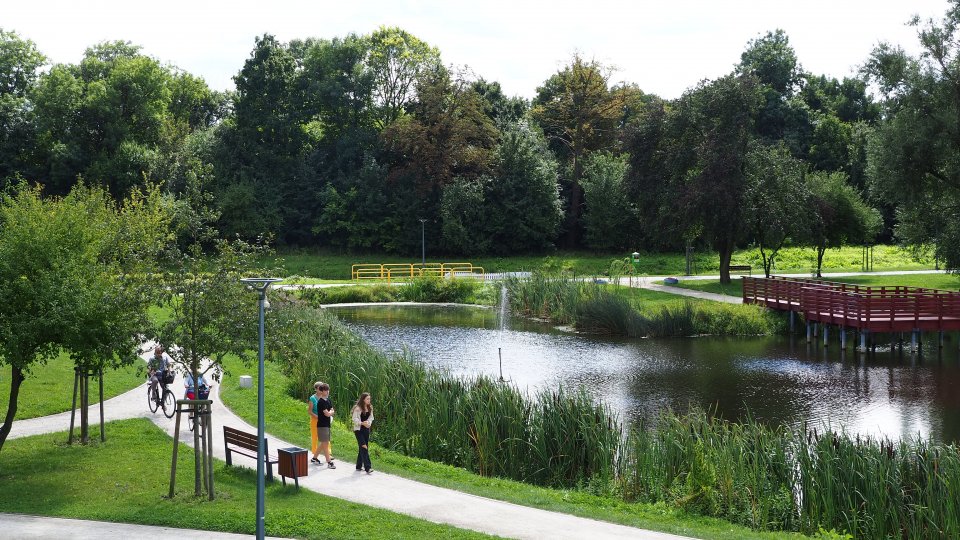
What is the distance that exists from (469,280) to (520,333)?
1360cm

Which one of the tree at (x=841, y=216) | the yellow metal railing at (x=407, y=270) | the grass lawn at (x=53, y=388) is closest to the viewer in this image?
the grass lawn at (x=53, y=388)

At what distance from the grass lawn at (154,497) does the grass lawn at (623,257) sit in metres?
38.6

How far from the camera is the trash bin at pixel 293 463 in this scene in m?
15.2

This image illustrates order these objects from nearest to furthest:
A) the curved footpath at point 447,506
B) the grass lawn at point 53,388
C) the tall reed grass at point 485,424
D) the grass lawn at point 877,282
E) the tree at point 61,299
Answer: the curved footpath at point 447,506
the tree at point 61,299
the tall reed grass at point 485,424
the grass lawn at point 53,388
the grass lawn at point 877,282

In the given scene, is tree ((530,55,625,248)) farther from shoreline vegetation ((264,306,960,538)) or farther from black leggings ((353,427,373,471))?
black leggings ((353,427,373,471))

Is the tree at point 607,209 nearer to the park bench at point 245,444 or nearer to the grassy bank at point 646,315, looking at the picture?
the grassy bank at point 646,315

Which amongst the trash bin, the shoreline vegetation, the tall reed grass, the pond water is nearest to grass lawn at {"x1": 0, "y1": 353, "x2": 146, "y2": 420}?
the tall reed grass

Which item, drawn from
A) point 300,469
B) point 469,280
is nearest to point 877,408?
point 300,469

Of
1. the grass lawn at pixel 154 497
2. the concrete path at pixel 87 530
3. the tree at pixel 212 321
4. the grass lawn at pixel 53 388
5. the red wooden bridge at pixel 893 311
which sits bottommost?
the concrete path at pixel 87 530

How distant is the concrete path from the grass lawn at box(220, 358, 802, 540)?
13.6 feet

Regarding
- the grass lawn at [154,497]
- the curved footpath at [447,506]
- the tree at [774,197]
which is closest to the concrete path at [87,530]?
the grass lawn at [154,497]

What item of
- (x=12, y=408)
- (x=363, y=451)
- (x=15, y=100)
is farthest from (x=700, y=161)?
(x=15, y=100)

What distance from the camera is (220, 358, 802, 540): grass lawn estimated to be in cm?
1394

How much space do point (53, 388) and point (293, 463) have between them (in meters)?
11.6
